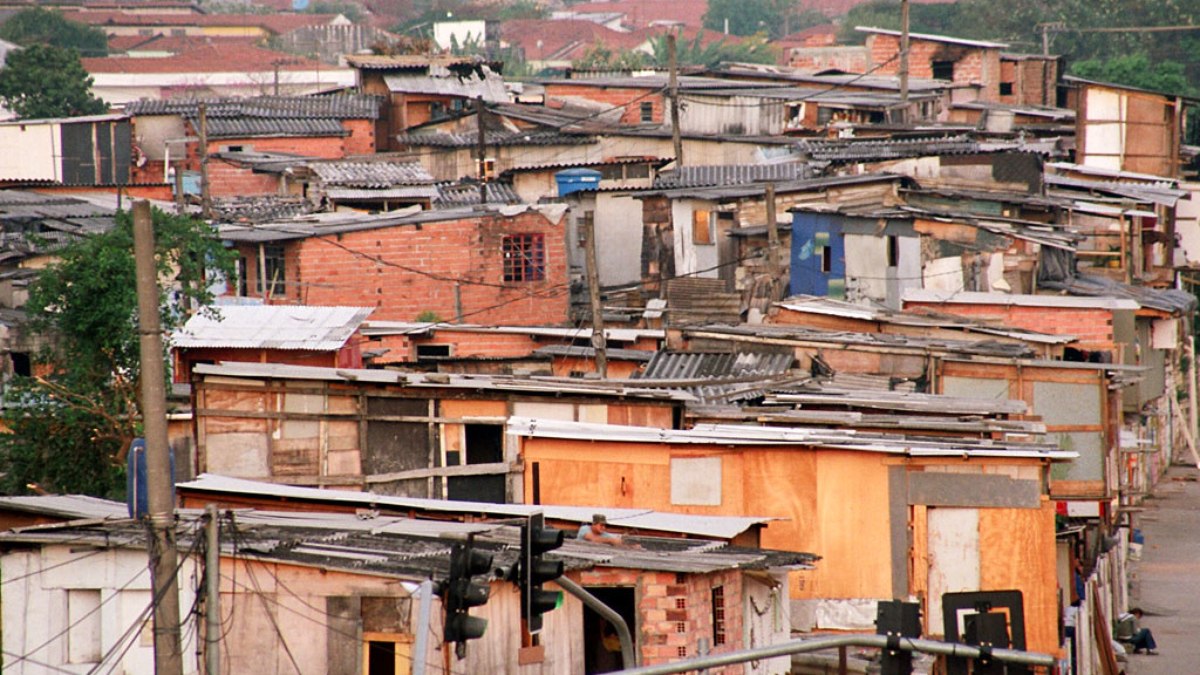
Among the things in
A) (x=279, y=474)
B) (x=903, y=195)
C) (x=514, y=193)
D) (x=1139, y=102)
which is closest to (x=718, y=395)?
(x=279, y=474)

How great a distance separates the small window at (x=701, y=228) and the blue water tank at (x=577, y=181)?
521 cm

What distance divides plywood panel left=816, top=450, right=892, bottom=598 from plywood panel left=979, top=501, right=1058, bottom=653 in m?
1.16

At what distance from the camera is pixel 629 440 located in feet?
74.1

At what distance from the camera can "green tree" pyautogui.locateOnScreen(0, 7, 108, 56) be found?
9356 centimetres

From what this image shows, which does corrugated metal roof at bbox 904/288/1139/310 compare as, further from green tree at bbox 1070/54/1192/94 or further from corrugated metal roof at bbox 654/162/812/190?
green tree at bbox 1070/54/1192/94

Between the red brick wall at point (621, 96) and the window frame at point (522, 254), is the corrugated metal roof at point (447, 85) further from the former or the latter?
the window frame at point (522, 254)

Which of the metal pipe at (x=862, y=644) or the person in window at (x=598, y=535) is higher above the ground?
the metal pipe at (x=862, y=644)

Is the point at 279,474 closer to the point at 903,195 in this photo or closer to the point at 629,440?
the point at 629,440

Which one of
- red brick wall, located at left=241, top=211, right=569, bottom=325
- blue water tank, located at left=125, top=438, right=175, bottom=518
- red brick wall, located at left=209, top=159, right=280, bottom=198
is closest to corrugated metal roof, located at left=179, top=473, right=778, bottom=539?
blue water tank, located at left=125, top=438, right=175, bottom=518

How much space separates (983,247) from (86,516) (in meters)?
20.1

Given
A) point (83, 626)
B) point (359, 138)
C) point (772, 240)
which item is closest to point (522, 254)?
point (772, 240)

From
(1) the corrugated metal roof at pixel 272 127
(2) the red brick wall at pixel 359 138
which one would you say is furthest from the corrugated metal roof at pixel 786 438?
(2) the red brick wall at pixel 359 138

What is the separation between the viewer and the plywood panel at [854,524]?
2205cm

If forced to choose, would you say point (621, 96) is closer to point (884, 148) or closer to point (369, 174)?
point (369, 174)
